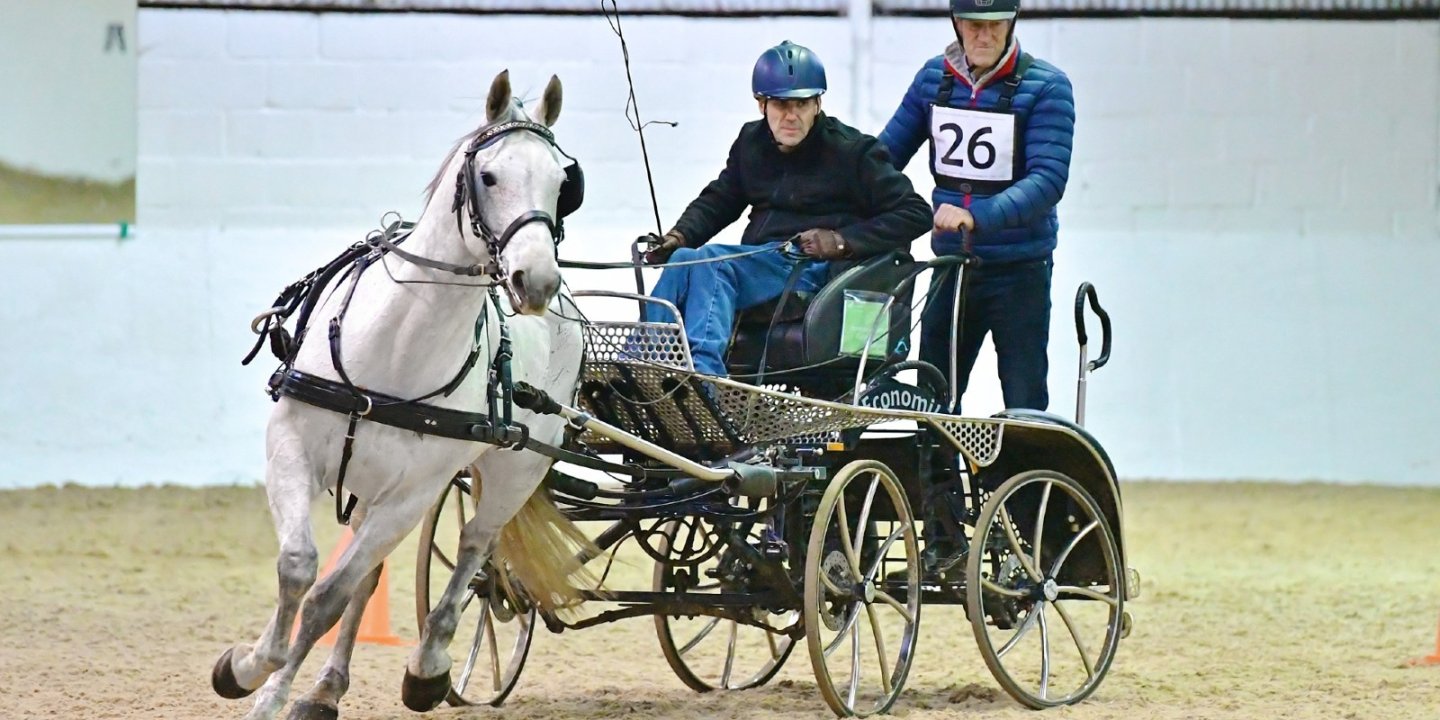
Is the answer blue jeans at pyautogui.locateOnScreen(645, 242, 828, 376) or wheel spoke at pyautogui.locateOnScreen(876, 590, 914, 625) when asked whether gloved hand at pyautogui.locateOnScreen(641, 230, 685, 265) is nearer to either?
blue jeans at pyautogui.locateOnScreen(645, 242, 828, 376)

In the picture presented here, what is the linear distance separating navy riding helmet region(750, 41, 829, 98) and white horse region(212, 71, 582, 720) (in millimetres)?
1020

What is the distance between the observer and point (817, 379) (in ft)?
16.6

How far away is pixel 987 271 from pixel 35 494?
17.3 ft

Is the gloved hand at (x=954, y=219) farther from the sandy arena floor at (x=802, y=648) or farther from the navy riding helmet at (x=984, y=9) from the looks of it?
the sandy arena floor at (x=802, y=648)

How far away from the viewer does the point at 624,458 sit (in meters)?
5.02

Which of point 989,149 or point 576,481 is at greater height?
point 989,149

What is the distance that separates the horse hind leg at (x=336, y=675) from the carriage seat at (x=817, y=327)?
1.11 meters

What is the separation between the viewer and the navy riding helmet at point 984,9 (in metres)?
5.27

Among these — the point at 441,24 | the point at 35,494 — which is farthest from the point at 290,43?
the point at 35,494

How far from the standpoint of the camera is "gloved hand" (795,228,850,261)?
4902 mm

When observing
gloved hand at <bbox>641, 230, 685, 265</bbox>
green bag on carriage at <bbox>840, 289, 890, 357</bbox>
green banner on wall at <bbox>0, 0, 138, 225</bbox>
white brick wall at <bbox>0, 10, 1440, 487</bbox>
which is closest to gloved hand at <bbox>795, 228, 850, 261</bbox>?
green bag on carriage at <bbox>840, 289, 890, 357</bbox>

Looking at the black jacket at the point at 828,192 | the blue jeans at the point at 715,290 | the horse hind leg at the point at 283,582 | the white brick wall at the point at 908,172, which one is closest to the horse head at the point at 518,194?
the horse hind leg at the point at 283,582

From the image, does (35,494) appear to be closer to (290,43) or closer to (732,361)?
(290,43)

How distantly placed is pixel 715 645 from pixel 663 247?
1.82 m
